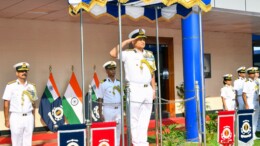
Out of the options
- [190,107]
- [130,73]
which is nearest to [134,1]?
[130,73]

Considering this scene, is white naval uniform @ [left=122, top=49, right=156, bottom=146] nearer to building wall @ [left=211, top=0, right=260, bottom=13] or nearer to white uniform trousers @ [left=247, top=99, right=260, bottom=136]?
white uniform trousers @ [left=247, top=99, right=260, bottom=136]

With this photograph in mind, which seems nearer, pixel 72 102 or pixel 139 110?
pixel 139 110

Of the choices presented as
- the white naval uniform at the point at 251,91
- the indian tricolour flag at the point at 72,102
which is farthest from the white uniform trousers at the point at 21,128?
the white naval uniform at the point at 251,91

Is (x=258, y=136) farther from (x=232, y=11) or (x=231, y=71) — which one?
(x=231, y=71)

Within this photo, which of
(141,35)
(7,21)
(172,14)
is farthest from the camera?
(7,21)

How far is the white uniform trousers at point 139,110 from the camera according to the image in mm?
5816

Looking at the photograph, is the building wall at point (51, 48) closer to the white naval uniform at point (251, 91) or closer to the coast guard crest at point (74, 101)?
the coast guard crest at point (74, 101)

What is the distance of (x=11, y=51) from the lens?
9.80m

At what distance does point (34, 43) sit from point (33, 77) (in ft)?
2.66

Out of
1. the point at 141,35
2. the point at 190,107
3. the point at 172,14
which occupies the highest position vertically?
the point at 172,14

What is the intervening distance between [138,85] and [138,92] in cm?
10

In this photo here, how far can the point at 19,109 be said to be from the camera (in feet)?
21.4

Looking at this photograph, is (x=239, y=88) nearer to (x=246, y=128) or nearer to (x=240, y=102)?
(x=240, y=102)

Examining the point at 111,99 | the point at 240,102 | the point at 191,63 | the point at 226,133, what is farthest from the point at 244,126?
the point at 240,102
